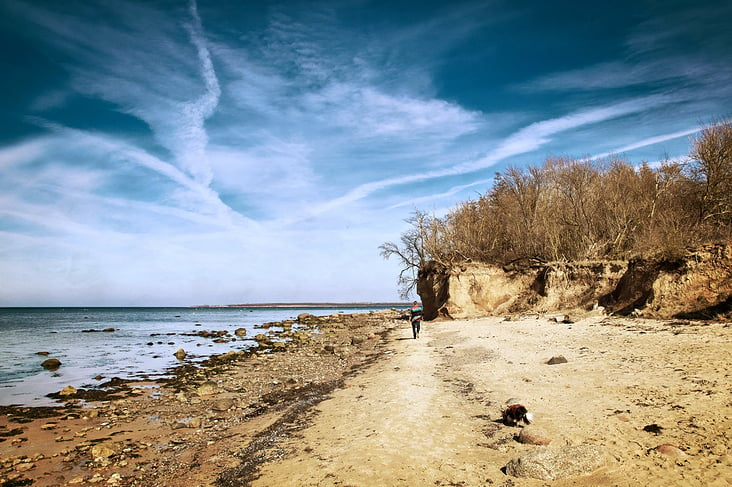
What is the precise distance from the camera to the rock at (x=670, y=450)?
5.27 meters

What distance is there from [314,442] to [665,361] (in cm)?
886

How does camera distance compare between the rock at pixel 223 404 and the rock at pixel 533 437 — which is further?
the rock at pixel 223 404

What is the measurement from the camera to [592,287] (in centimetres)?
2498

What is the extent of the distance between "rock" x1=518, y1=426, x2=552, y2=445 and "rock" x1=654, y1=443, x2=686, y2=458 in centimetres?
147

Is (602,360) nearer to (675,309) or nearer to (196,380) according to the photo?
(675,309)

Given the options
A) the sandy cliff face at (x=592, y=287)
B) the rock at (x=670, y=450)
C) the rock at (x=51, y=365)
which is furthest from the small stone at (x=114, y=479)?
the sandy cliff face at (x=592, y=287)

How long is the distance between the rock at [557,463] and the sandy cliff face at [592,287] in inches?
474

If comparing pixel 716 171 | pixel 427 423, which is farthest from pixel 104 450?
pixel 716 171

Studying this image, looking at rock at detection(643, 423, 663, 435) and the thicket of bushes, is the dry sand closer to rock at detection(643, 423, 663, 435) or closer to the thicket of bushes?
rock at detection(643, 423, 663, 435)

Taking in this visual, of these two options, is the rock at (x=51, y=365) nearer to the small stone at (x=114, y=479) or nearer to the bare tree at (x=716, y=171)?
the small stone at (x=114, y=479)

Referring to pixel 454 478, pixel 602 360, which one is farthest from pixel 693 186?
pixel 454 478

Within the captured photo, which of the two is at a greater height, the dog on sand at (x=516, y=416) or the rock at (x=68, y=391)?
the dog on sand at (x=516, y=416)

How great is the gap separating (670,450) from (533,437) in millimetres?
1819

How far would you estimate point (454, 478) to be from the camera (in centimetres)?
566
